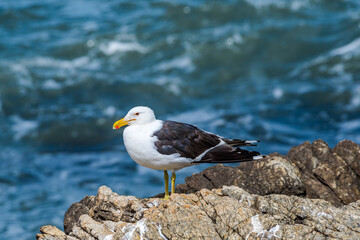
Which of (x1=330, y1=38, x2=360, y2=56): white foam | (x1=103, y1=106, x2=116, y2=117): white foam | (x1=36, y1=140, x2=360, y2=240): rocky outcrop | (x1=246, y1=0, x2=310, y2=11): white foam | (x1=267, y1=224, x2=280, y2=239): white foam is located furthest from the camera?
(x1=246, y1=0, x2=310, y2=11): white foam

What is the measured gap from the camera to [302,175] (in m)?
7.23

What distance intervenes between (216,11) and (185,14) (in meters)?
1.47

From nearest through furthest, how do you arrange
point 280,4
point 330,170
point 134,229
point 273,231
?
1. point 273,231
2. point 134,229
3. point 330,170
4. point 280,4

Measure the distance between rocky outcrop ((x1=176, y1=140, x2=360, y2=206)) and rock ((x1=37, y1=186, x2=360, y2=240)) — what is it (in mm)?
853

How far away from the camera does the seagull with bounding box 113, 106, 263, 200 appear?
6.55 metres

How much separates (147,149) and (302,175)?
2.25 m

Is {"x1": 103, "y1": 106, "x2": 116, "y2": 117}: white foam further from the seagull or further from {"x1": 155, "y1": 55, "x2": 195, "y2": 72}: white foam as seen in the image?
the seagull

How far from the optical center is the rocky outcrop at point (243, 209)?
17.1 feet

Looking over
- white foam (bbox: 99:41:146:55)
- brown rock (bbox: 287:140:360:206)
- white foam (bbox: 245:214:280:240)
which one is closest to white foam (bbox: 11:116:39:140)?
white foam (bbox: 99:41:146:55)

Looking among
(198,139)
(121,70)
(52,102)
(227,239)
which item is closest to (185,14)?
(121,70)

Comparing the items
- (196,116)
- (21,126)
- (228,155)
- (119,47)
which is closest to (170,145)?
(228,155)

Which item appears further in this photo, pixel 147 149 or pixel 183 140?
pixel 183 140

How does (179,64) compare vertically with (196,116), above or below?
above

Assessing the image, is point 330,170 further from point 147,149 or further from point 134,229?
point 134,229
